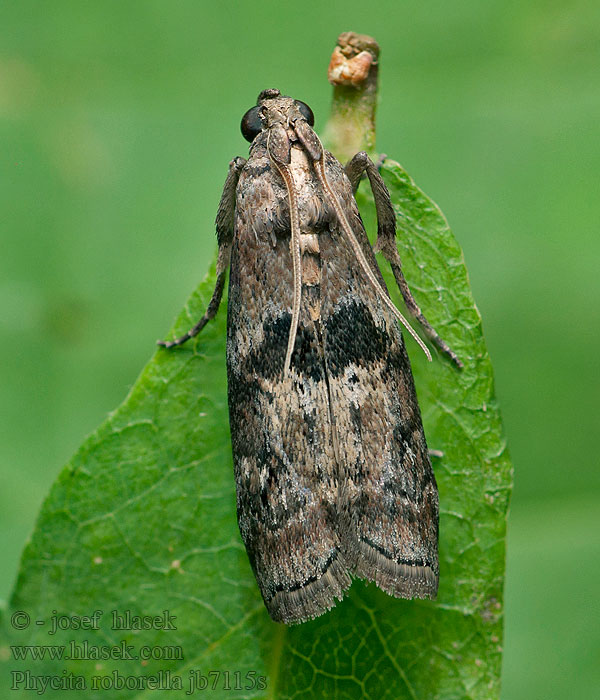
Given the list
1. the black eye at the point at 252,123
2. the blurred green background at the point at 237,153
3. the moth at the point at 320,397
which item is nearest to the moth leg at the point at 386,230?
the moth at the point at 320,397

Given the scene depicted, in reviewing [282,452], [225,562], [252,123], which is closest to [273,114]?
[252,123]

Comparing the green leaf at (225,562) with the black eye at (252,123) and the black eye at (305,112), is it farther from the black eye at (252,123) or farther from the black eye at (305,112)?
the black eye at (252,123)

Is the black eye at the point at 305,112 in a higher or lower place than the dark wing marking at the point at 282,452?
higher

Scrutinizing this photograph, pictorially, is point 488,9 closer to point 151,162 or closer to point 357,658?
point 151,162

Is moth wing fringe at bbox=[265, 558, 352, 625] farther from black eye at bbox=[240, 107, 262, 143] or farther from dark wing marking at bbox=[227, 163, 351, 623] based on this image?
black eye at bbox=[240, 107, 262, 143]

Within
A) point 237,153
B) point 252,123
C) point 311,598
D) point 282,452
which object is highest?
point 237,153

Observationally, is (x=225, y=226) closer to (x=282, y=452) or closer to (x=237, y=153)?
(x=282, y=452)
